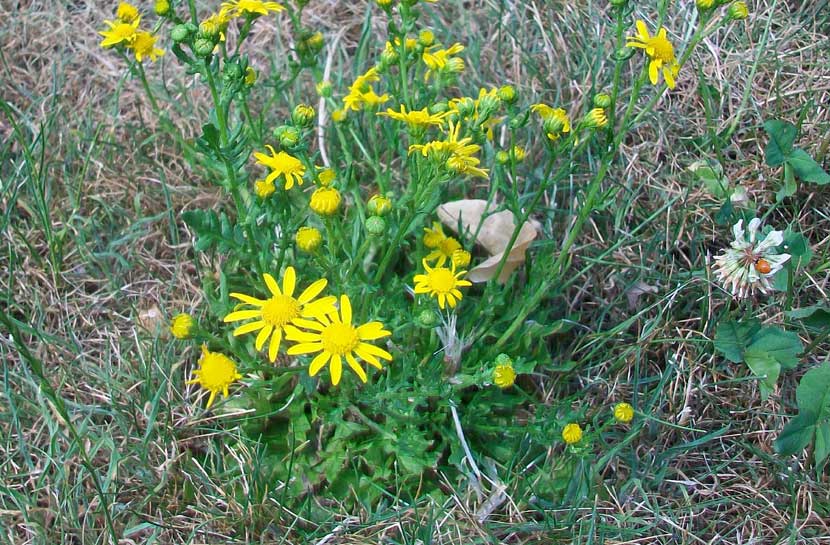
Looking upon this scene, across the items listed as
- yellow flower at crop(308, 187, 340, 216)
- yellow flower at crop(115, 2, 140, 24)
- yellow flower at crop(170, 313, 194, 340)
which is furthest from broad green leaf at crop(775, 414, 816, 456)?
yellow flower at crop(115, 2, 140, 24)

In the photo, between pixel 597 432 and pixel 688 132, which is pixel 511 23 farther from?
pixel 597 432

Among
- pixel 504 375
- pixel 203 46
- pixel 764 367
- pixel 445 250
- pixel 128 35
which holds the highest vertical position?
pixel 203 46

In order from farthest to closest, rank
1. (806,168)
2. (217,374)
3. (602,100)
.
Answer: (806,168)
(217,374)
(602,100)

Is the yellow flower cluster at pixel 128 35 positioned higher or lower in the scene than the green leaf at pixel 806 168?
higher

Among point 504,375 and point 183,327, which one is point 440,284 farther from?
point 183,327

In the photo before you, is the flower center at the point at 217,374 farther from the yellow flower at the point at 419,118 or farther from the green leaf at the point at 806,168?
the green leaf at the point at 806,168

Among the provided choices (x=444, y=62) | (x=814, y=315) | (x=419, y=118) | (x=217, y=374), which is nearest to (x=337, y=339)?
(x=217, y=374)

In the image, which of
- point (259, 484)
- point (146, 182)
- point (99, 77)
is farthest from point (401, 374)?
point (99, 77)

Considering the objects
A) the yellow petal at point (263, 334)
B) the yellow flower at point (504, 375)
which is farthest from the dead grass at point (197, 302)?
the yellow petal at point (263, 334)
